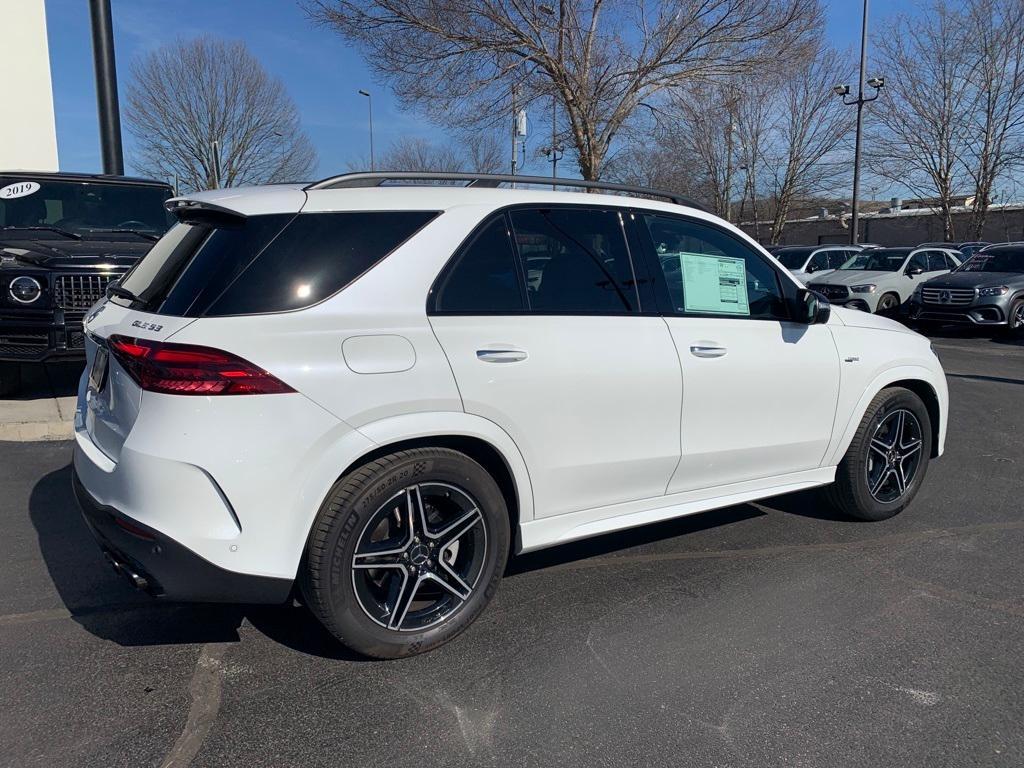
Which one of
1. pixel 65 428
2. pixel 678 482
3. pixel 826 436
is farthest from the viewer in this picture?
pixel 65 428

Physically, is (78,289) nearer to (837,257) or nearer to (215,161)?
(837,257)

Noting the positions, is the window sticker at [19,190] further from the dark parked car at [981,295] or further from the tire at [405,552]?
the dark parked car at [981,295]

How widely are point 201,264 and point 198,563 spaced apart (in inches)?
40.3

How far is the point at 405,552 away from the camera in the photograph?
9.68ft

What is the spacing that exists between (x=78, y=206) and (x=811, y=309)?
697 centimetres

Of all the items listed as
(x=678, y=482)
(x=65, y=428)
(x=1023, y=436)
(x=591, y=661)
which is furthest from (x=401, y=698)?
(x=1023, y=436)

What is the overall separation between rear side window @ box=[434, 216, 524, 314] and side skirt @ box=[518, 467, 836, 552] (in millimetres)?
909

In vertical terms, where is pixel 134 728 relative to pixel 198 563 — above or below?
below

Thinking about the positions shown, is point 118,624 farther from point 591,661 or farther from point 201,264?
point 591,661

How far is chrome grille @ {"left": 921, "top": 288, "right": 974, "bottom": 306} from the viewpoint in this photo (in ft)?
47.7

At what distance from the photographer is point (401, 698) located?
2.79m

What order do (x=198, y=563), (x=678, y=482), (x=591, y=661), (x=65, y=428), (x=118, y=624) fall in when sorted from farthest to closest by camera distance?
(x=65, y=428) < (x=678, y=482) < (x=118, y=624) < (x=591, y=661) < (x=198, y=563)

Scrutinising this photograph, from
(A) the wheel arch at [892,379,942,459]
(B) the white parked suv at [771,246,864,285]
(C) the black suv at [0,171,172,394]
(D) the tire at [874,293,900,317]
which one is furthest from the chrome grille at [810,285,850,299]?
(C) the black suv at [0,171,172,394]

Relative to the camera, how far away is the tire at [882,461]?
4348 millimetres
